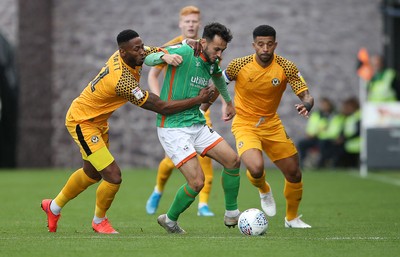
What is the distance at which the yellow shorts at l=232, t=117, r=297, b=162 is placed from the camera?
35.7 feet

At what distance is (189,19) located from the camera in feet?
40.6

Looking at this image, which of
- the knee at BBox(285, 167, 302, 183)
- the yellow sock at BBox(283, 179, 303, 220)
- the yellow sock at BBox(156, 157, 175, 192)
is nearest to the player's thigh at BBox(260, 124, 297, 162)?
the knee at BBox(285, 167, 302, 183)

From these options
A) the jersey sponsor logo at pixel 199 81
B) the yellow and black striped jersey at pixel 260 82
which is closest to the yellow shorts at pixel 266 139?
the yellow and black striped jersey at pixel 260 82

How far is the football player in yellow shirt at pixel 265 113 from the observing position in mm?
10711

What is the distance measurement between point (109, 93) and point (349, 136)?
1411 centimetres

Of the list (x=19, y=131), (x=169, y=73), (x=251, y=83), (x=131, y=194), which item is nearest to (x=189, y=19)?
(x=251, y=83)

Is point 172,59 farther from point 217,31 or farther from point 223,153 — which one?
point 223,153

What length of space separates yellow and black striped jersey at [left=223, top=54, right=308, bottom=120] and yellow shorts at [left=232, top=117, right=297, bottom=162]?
109mm

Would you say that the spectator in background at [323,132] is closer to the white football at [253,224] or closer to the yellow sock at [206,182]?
the yellow sock at [206,182]

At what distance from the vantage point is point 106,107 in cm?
999

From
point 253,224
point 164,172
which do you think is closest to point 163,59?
point 253,224

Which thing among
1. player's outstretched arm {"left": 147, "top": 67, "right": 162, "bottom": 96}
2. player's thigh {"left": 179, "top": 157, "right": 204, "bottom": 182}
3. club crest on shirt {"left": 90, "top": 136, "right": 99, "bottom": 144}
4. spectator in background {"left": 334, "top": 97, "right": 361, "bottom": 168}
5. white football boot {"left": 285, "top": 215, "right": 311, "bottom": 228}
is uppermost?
player's outstretched arm {"left": 147, "top": 67, "right": 162, "bottom": 96}

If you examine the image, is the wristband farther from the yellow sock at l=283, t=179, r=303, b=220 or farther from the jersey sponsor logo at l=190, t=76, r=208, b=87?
the jersey sponsor logo at l=190, t=76, r=208, b=87

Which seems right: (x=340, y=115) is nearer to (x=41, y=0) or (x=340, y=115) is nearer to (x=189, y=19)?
(x=41, y=0)
